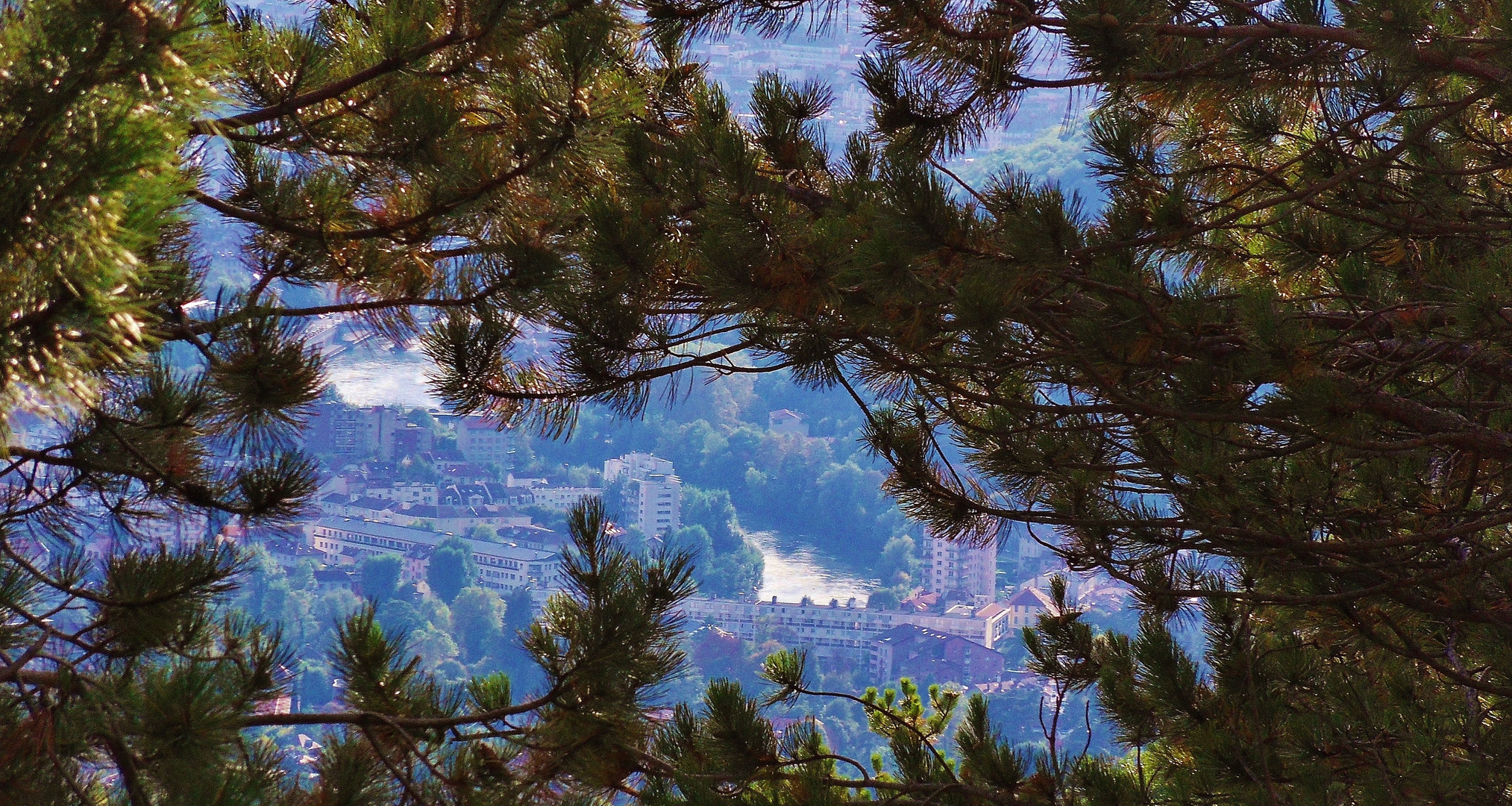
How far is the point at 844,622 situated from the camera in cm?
1065

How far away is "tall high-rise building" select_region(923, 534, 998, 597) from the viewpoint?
460 inches

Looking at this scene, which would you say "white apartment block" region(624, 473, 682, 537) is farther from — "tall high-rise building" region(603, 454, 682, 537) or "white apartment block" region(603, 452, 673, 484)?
"white apartment block" region(603, 452, 673, 484)

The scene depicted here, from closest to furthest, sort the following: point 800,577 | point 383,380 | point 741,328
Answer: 1. point 741,328
2. point 800,577
3. point 383,380

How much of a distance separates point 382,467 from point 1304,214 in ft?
31.3

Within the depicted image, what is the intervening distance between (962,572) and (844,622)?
75.9 inches

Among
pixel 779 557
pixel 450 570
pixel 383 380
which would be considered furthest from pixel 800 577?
pixel 383 380

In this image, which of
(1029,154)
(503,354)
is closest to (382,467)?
(1029,154)

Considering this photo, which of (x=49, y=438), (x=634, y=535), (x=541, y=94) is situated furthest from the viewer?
(x=634, y=535)

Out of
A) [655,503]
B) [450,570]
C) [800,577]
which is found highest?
[655,503]

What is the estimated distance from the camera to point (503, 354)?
2.09 m

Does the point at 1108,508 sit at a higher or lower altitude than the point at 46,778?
higher

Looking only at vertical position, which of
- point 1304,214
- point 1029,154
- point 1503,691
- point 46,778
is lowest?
point 46,778

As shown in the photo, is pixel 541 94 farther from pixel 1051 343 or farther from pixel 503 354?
pixel 1051 343

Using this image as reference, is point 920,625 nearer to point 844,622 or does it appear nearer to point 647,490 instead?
point 844,622
